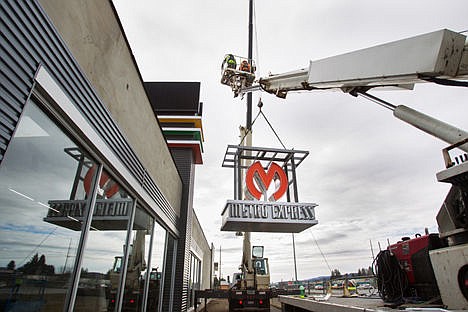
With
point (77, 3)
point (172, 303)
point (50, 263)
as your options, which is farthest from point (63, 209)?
point (172, 303)

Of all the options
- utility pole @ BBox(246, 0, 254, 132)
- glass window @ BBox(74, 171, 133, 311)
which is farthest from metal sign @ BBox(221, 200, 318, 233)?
utility pole @ BBox(246, 0, 254, 132)

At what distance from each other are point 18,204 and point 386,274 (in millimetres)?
5612

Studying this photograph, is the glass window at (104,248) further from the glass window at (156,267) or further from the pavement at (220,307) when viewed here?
the pavement at (220,307)

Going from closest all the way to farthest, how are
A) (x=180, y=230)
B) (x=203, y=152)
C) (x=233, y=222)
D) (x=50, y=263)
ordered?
(x=50, y=263) → (x=233, y=222) → (x=180, y=230) → (x=203, y=152)

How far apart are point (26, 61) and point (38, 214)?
1426 mm

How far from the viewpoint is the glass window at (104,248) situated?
11.7ft

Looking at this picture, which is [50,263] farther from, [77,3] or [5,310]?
[77,3]

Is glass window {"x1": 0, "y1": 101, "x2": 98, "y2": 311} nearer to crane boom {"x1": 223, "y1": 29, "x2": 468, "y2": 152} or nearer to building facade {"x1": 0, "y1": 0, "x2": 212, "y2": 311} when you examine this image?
building facade {"x1": 0, "y1": 0, "x2": 212, "y2": 311}

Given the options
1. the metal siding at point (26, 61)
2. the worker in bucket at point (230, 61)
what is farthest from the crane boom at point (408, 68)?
the metal siding at point (26, 61)

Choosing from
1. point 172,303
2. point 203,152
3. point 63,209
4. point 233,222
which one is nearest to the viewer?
point 63,209

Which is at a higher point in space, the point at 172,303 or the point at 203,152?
the point at 203,152

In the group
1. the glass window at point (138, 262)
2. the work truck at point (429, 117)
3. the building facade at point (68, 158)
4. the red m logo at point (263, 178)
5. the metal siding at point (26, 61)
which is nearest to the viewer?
the metal siding at point (26, 61)

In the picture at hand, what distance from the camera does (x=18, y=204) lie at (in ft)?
8.20

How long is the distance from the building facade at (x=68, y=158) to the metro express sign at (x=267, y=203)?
8.76 feet
